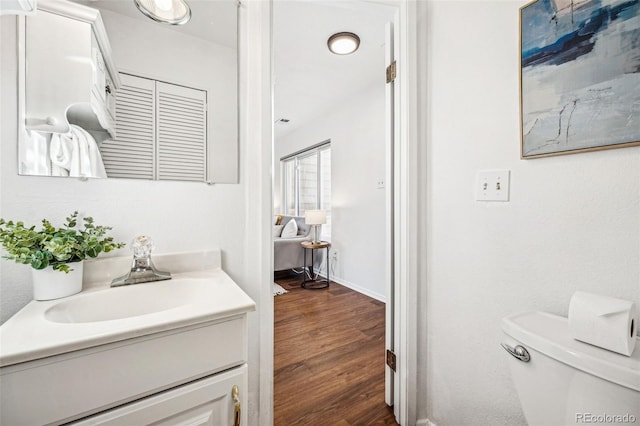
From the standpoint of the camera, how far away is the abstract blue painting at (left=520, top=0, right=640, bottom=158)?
0.70 metres

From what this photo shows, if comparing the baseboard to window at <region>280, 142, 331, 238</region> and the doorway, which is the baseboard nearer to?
the doorway

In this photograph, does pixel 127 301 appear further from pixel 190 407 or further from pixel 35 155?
pixel 35 155

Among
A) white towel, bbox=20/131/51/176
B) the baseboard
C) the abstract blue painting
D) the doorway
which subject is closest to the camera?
the abstract blue painting

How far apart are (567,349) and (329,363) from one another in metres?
1.50

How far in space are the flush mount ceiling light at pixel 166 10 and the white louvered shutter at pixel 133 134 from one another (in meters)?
0.26

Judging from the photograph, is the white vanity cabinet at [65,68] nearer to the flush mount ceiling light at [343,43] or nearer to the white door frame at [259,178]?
the white door frame at [259,178]

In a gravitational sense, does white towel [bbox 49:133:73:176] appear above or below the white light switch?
above

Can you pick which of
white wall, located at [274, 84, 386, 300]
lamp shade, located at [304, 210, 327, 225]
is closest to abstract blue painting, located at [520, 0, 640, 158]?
white wall, located at [274, 84, 386, 300]

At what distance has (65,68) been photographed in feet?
2.82

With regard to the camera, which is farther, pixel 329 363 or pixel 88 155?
pixel 329 363

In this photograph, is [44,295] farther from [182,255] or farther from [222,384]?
[222,384]

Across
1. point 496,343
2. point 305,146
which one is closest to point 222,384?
point 496,343

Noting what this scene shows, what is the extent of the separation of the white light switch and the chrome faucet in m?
1.26

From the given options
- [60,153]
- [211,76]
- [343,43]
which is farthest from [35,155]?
[343,43]
